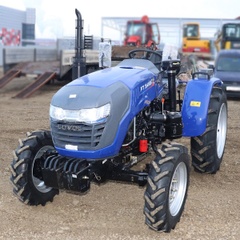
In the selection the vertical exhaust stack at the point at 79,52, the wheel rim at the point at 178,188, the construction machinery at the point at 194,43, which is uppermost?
the construction machinery at the point at 194,43

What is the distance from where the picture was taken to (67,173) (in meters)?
3.82

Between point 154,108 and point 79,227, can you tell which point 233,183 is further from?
point 79,227

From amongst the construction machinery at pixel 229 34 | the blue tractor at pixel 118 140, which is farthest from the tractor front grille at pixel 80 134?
the construction machinery at pixel 229 34

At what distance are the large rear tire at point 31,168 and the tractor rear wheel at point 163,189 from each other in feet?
3.86

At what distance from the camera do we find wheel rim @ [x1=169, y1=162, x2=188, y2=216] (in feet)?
13.2

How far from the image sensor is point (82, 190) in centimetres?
388

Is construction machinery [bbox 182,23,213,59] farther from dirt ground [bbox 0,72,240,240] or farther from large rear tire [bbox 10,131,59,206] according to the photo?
large rear tire [bbox 10,131,59,206]

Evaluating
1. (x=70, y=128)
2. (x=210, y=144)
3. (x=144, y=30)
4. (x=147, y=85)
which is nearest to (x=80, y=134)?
(x=70, y=128)

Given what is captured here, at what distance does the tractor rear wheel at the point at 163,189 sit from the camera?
12.1 feet

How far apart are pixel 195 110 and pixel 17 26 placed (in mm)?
23560

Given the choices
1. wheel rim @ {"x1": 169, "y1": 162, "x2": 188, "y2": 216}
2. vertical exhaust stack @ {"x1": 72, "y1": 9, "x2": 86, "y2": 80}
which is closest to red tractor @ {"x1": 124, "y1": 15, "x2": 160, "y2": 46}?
vertical exhaust stack @ {"x1": 72, "y1": 9, "x2": 86, "y2": 80}

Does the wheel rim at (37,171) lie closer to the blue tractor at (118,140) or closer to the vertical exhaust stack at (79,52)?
the blue tractor at (118,140)

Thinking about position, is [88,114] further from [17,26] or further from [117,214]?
[17,26]

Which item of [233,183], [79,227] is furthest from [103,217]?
[233,183]
